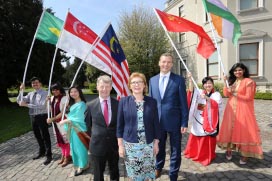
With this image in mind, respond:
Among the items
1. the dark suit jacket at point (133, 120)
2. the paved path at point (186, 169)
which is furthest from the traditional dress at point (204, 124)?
→ the dark suit jacket at point (133, 120)

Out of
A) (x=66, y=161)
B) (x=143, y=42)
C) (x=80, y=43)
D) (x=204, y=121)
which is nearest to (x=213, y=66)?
(x=143, y=42)

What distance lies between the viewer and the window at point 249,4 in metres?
16.3

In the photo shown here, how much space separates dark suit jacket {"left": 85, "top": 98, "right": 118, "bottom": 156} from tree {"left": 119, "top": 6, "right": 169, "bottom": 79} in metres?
22.9

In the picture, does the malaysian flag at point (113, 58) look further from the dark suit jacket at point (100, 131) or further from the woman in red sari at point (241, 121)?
the woman in red sari at point (241, 121)

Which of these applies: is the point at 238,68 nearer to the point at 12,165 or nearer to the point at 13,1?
the point at 12,165

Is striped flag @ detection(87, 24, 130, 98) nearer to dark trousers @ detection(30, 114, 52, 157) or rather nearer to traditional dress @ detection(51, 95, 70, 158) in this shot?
traditional dress @ detection(51, 95, 70, 158)

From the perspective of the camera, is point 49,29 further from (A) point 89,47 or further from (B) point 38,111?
(B) point 38,111

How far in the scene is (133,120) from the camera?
327 centimetres

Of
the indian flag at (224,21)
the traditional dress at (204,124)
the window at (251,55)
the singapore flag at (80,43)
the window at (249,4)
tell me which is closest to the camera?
the singapore flag at (80,43)

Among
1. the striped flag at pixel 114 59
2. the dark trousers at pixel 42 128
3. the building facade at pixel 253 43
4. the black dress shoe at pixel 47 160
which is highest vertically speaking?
the building facade at pixel 253 43

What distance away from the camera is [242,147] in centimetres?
515

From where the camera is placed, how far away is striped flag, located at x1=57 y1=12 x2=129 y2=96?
5016 mm

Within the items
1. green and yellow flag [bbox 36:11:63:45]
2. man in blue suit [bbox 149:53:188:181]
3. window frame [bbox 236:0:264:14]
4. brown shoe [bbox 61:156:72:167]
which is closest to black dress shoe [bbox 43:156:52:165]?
brown shoe [bbox 61:156:72:167]

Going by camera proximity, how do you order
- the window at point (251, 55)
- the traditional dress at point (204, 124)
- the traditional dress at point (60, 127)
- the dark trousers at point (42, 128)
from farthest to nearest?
the window at point (251, 55) → the dark trousers at point (42, 128) → the traditional dress at point (60, 127) → the traditional dress at point (204, 124)
